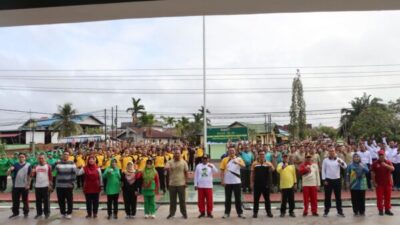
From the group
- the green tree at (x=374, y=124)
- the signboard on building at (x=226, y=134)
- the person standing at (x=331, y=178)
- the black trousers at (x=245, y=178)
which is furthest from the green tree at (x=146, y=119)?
the person standing at (x=331, y=178)

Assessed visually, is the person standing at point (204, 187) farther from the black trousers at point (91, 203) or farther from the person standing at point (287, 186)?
the black trousers at point (91, 203)

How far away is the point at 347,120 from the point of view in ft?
227

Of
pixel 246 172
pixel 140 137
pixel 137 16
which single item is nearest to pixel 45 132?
pixel 140 137

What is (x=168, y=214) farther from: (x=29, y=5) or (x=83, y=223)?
(x=29, y=5)

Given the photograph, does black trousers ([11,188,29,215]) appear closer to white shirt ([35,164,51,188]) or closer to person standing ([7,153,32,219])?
person standing ([7,153,32,219])

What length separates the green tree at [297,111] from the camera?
46.1 m

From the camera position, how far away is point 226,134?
2291 centimetres

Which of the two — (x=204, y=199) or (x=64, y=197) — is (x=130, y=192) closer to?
(x=64, y=197)

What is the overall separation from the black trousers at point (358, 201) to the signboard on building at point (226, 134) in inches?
413

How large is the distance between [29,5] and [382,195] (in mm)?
11258

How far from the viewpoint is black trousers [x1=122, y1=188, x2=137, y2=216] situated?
40.2 feet

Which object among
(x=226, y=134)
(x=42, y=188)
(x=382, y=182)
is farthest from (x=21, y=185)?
(x=226, y=134)

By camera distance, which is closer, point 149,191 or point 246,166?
point 149,191

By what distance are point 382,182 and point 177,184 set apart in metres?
5.76
